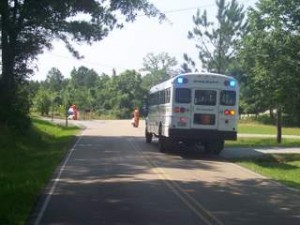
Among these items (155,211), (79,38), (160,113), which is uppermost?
(79,38)

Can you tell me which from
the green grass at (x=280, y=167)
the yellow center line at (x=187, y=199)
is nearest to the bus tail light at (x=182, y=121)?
the green grass at (x=280, y=167)

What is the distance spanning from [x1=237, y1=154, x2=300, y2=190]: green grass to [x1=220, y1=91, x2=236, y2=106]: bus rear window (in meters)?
2.34

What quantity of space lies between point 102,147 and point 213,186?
13417mm

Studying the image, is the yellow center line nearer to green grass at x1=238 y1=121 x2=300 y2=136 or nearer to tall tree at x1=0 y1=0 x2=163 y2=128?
tall tree at x1=0 y1=0 x2=163 y2=128

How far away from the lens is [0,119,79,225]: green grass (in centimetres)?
1228

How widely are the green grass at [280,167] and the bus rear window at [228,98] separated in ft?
7.68

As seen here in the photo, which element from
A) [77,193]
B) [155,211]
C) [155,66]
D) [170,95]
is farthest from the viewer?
[155,66]

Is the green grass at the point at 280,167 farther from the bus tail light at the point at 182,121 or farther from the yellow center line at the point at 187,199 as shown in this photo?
the yellow center line at the point at 187,199

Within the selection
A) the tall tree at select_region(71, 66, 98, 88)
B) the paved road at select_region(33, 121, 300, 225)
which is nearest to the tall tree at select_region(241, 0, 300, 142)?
the paved road at select_region(33, 121, 300, 225)

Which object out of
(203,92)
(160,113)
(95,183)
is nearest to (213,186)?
(95,183)

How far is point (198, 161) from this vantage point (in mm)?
24281

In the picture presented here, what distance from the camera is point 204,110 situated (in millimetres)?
25406

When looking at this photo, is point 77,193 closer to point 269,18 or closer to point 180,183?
point 180,183

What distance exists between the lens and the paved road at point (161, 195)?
11.7 m
